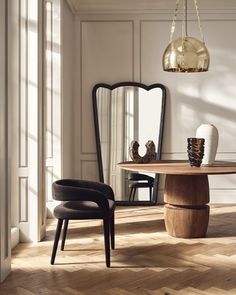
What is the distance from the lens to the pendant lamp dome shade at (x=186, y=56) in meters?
3.46

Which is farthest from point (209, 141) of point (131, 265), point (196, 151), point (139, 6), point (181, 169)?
point (139, 6)

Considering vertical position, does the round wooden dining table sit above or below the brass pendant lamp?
below

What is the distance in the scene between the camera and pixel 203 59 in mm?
3508

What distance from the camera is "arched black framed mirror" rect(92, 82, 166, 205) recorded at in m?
5.11

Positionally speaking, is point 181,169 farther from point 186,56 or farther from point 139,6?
point 139,6

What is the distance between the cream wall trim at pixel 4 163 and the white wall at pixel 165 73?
8.63 feet

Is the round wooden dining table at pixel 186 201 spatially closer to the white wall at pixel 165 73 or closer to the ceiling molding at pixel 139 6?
the white wall at pixel 165 73

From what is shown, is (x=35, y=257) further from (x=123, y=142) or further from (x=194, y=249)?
(x=123, y=142)

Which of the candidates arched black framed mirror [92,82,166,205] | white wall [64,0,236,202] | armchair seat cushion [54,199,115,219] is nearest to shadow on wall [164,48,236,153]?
white wall [64,0,236,202]

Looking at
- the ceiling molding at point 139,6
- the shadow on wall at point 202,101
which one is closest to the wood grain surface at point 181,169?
the shadow on wall at point 202,101

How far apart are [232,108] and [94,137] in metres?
1.49

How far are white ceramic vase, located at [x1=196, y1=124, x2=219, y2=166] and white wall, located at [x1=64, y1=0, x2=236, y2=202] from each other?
62.4 inches

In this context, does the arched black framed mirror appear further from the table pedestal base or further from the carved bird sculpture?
the table pedestal base

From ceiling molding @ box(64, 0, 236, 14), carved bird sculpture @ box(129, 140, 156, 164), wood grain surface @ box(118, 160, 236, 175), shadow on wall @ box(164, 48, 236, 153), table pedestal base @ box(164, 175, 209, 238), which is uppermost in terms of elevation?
ceiling molding @ box(64, 0, 236, 14)
